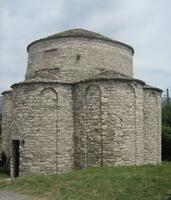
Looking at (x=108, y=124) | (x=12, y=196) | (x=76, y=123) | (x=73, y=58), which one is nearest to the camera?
(x=12, y=196)

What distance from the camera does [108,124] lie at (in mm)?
16969

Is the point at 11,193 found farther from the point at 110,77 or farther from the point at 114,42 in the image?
the point at 114,42

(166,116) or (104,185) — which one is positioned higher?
(166,116)

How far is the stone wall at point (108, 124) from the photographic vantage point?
1691cm

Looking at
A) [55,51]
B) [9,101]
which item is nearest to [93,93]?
[55,51]

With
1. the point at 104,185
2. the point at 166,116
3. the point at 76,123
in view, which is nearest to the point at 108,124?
the point at 76,123

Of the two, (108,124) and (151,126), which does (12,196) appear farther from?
(151,126)

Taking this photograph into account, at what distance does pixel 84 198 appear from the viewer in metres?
11.3

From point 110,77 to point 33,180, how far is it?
6.07m

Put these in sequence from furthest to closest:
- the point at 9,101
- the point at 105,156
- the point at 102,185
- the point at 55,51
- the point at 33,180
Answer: the point at 9,101, the point at 55,51, the point at 105,156, the point at 33,180, the point at 102,185

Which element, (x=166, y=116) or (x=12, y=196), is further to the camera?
(x=166, y=116)

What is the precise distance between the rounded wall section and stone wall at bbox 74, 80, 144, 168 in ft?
7.14

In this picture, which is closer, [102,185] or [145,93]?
[102,185]

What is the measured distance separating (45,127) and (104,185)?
5938 millimetres
